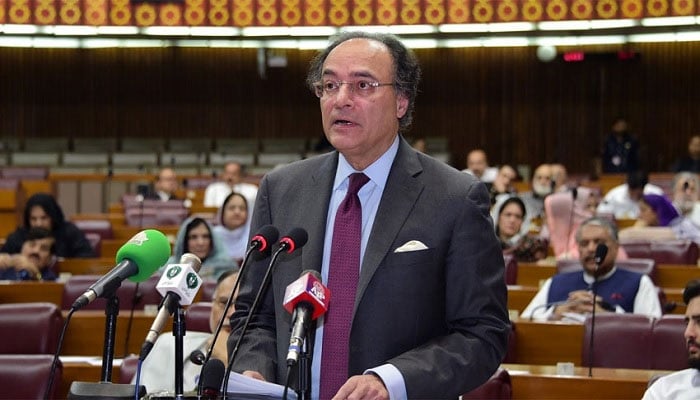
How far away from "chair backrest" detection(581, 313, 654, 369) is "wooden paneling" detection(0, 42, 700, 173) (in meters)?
13.0

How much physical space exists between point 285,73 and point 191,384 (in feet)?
48.5

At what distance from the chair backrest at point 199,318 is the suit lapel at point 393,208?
10.4 ft

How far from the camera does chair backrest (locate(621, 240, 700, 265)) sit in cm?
917

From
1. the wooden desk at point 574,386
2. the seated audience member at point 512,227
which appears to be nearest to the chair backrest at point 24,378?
the wooden desk at point 574,386

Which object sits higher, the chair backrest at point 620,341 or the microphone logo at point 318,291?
the microphone logo at point 318,291

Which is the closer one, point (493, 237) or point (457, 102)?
point (493, 237)

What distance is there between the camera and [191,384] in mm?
4824

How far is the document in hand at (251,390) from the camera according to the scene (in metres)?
2.36

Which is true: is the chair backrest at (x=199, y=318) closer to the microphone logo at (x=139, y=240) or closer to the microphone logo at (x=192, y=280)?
the microphone logo at (x=139, y=240)

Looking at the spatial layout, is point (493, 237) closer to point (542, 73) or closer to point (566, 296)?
point (566, 296)

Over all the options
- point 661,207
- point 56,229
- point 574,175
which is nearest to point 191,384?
point 56,229

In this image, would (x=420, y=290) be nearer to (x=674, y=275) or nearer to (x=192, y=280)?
(x=192, y=280)

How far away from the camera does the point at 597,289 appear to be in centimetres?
705

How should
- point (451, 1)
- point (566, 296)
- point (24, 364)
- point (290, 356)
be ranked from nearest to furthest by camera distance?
point (290, 356) → point (24, 364) → point (566, 296) → point (451, 1)
